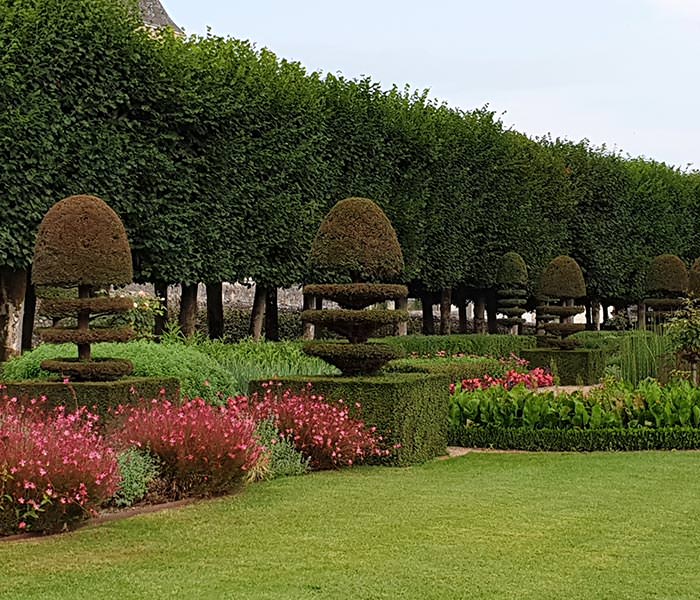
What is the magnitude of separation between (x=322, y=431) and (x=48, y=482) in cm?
390

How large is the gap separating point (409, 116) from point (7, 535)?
20072mm

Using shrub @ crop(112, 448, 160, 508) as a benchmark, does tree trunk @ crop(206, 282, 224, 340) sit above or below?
above

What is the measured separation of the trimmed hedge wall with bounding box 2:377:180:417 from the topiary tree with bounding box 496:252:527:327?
1930 centimetres

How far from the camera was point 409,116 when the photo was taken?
86.5 feet

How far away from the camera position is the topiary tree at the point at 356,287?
12.4 metres

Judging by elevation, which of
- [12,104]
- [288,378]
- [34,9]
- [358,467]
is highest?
[34,9]

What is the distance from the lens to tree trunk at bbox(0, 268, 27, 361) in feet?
60.6

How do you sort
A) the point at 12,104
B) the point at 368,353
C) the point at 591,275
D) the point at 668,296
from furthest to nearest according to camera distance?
the point at 591,275 < the point at 668,296 < the point at 12,104 < the point at 368,353

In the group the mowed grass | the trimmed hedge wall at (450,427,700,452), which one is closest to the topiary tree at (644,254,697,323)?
the trimmed hedge wall at (450,427,700,452)

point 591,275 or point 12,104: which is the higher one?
point 12,104

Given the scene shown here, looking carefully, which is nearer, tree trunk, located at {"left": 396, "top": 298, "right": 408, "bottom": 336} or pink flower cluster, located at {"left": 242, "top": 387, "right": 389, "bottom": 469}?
pink flower cluster, located at {"left": 242, "top": 387, "right": 389, "bottom": 469}

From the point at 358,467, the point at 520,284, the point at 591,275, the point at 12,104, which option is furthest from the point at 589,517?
the point at 591,275

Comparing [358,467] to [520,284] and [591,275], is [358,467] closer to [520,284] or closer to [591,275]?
[520,284]

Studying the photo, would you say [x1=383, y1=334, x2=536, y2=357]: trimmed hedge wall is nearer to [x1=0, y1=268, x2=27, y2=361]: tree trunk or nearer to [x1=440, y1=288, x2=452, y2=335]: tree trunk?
[x1=440, y1=288, x2=452, y2=335]: tree trunk
